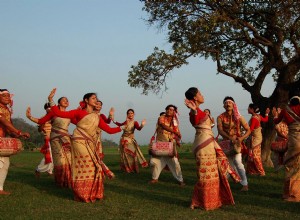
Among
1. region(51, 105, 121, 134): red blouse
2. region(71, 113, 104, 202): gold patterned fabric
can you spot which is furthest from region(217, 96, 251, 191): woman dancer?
region(71, 113, 104, 202): gold patterned fabric

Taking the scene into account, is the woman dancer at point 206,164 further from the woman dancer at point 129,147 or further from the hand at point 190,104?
the woman dancer at point 129,147

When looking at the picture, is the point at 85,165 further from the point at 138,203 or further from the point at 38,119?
the point at 38,119

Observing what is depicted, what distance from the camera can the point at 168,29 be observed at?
15922mm

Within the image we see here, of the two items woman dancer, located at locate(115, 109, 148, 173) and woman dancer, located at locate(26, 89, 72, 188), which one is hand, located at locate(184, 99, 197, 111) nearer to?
woman dancer, located at locate(26, 89, 72, 188)

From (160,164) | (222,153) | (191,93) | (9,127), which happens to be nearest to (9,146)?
(9,127)

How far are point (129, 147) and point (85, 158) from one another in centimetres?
572

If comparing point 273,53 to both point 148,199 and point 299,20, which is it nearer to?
point 299,20

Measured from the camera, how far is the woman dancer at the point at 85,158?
313 inches

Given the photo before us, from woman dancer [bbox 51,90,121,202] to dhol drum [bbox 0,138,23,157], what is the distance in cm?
137

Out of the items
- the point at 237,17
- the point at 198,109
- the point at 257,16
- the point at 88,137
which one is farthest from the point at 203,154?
the point at 257,16

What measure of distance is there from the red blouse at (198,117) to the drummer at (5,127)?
11.7ft

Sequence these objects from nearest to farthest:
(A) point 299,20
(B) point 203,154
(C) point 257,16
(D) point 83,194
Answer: (B) point 203,154 → (D) point 83,194 → (A) point 299,20 → (C) point 257,16

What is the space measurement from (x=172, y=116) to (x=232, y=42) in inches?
281

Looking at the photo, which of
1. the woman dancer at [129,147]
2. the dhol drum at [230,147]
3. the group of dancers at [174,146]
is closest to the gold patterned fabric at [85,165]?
the group of dancers at [174,146]
